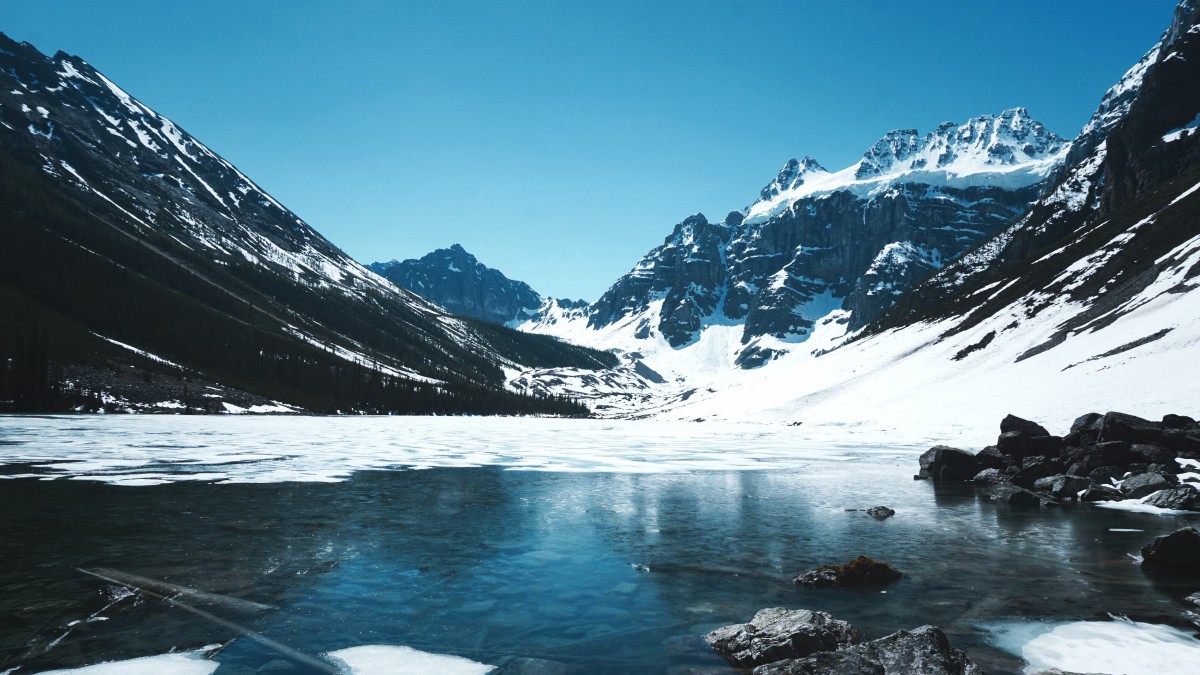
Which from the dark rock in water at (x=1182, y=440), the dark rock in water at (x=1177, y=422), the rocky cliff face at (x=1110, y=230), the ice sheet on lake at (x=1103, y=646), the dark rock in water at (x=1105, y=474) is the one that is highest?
the rocky cliff face at (x=1110, y=230)

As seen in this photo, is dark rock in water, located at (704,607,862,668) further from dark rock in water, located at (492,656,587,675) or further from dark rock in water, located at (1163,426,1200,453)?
dark rock in water, located at (1163,426,1200,453)

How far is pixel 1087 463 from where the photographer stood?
28.1 metres

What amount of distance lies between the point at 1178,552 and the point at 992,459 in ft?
62.1

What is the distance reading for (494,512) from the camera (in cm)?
2208

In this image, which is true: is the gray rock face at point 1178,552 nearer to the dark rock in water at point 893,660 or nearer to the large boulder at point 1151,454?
the dark rock in water at point 893,660

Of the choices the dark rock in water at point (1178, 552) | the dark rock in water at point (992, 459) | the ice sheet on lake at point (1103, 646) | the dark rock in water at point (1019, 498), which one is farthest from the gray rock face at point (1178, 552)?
the dark rock in water at point (992, 459)

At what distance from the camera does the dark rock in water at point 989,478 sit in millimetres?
29984

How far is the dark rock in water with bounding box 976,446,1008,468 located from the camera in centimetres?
3152

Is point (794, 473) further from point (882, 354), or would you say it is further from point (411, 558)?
point (882, 354)

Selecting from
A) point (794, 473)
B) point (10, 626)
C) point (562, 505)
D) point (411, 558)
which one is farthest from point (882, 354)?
point (10, 626)

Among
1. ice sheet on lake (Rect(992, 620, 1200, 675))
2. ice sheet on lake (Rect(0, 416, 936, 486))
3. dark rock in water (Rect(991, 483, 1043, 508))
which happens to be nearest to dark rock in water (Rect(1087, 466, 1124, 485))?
dark rock in water (Rect(991, 483, 1043, 508))

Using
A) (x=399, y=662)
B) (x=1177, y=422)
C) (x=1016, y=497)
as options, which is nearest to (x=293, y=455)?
(x=399, y=662)

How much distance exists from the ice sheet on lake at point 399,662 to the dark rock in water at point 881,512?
1688cm

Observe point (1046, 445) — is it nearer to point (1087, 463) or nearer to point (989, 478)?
point (1087, 463)
